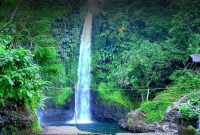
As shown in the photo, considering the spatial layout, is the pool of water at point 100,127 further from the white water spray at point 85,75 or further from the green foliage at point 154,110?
the green foliage at point 154,110

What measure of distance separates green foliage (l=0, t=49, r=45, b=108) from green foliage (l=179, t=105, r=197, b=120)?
937 centimetres

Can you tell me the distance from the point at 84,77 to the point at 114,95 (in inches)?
102

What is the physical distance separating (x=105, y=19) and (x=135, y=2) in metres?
2.13

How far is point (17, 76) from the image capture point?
363 centimetres

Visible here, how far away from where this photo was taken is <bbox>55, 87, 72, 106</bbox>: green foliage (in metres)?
17.8

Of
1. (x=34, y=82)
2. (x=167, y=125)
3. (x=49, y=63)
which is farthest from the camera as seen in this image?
Result: (x=167, y=125)

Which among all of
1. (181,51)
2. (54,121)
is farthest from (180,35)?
(54,121)

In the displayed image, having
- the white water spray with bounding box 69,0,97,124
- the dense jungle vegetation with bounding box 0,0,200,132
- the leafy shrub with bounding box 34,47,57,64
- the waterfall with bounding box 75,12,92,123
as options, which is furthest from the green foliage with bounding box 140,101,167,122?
the leafy shrub with bounding box 34,47,57,64

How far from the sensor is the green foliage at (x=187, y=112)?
40.7 feet

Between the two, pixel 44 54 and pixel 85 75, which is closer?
pixel 44 54

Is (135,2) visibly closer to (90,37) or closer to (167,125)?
(90,37)

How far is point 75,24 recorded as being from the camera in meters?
20.9

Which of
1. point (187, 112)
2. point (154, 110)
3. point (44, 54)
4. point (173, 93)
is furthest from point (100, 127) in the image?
point (44, 54)

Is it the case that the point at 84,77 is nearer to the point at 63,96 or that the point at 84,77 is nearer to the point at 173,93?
the point at 63,96
